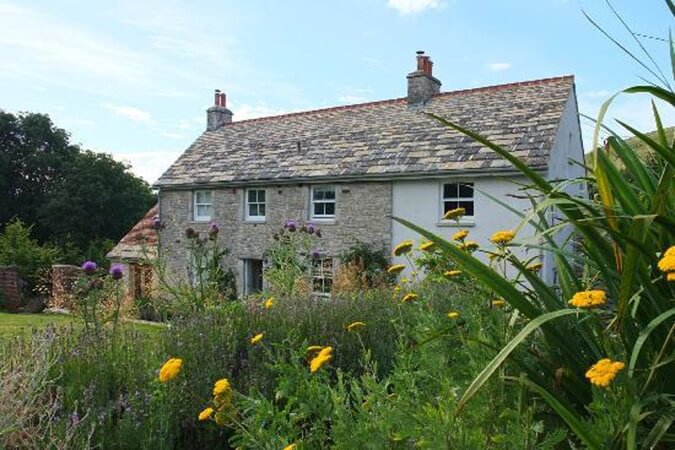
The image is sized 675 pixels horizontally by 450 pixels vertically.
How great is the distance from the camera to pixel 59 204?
3422 centimetres

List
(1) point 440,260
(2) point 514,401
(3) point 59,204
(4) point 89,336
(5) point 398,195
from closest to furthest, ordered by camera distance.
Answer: (2) point 514,401, (1) point 440,260, (4) point 89,336, (5) point 398,195, (3) point 59,204

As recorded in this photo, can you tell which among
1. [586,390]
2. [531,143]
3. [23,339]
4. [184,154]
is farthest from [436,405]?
[184,154]

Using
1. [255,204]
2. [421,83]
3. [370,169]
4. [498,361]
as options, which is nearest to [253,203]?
[255,204]

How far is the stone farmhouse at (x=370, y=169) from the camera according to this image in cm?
1458

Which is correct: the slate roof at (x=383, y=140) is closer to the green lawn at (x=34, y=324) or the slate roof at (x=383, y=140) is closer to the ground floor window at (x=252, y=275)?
the ground floor window at (x=252, y=275)

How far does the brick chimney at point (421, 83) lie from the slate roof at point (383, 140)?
0.28 metres

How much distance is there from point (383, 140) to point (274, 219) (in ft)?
13.4

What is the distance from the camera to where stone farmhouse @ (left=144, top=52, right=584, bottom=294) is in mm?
14578

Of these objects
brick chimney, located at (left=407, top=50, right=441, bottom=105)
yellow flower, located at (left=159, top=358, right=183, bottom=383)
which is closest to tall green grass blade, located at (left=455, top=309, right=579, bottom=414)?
yellow flower, located at (left=159, top=358, right=183, bottom=383)

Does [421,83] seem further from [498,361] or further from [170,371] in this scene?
[498,361]

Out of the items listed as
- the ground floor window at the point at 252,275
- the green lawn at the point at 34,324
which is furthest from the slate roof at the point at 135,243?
the green lawn at the point at 34,324

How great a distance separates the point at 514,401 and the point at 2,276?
2355cm

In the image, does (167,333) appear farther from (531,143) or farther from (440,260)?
(531,143)

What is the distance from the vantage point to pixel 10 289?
70.2 feet
